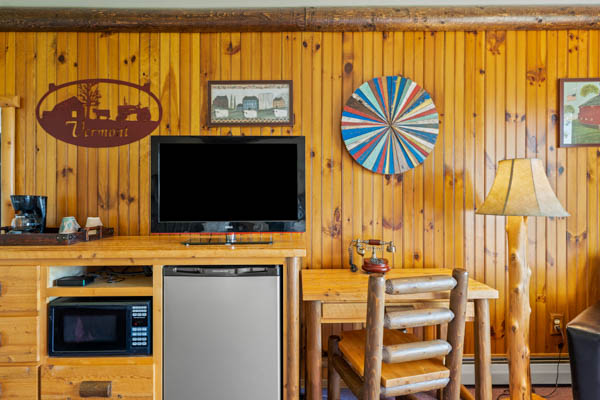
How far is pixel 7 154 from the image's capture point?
2141 millimetres

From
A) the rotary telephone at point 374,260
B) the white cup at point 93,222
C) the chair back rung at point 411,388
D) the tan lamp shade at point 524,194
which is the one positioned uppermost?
the tan lamp shade at point 524,194

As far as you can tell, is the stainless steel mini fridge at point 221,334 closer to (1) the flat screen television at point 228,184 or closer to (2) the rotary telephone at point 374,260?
(1) the flat screen television at point 228,184

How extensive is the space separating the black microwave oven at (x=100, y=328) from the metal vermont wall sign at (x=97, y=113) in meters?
1.06

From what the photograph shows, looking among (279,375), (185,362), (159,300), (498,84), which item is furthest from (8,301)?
(498,84)

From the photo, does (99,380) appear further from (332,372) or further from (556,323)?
(556,323)

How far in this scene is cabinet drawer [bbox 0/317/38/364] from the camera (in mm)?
1640

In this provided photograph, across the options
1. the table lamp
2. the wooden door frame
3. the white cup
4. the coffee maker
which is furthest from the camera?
the wooden door frame

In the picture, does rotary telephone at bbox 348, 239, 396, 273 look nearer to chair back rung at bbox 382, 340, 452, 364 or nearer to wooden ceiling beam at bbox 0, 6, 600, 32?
chair back rung at bbox 382, 340, 452, 364

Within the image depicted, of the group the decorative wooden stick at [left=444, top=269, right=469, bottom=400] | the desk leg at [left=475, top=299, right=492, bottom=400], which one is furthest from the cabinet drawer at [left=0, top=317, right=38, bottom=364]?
the desk leg at [left=475, top=299, right=492, bottom=400]

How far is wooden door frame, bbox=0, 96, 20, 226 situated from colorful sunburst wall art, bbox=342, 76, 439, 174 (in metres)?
2.14

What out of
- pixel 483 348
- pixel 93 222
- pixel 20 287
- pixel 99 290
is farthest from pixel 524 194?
pixel 20 287

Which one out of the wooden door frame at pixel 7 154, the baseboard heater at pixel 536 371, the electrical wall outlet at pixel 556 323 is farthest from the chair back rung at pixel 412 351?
the wooden door frame at pixel 7 154

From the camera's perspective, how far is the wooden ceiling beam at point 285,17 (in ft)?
6.95

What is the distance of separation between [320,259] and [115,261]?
3.91ft
